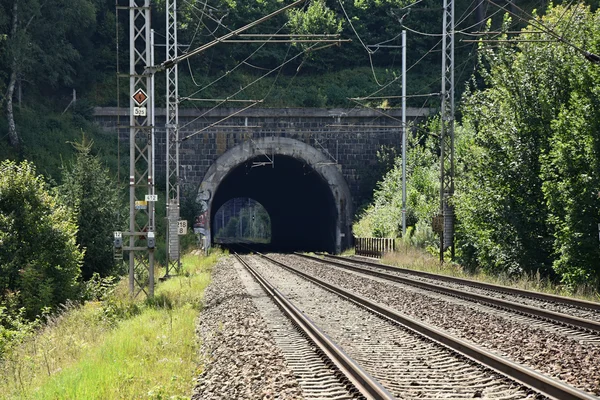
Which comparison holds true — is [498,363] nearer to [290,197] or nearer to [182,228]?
[182,228]

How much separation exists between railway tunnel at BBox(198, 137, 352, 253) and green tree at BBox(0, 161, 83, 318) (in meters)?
22.1

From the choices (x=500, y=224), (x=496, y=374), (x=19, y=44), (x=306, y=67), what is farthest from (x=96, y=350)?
(x=306, y=67)

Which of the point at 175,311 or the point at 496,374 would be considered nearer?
the point at 496,374

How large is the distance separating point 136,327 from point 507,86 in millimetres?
14206

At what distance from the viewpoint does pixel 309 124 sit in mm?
44250

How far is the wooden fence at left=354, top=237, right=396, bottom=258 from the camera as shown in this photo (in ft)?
114

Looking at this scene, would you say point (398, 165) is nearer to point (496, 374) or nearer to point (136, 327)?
point (136, 327)

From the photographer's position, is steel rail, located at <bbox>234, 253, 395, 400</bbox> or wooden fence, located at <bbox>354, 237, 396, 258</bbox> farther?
wooden fence, located at <bbox>354, 237, 396, 258</bbox>

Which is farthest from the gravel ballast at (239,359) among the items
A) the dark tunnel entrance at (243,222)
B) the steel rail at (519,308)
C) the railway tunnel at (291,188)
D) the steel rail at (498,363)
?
the dark tunnel entrance at (243,222)

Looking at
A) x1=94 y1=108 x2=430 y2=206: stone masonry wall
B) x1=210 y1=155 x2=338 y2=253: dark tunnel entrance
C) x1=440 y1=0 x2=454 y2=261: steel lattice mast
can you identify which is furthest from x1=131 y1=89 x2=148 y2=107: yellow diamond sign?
x1=94 y1=108 x2=430 y2=206: stone masonry wall

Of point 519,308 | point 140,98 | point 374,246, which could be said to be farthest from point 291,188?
point 519,308

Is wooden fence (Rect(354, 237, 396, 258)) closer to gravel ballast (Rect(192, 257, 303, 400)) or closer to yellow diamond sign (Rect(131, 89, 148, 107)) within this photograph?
yellow diamond sign (Rect(131, 89, 148, 107))

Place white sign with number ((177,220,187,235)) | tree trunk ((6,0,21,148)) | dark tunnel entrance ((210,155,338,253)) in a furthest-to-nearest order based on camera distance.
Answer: dark tunnel entrance ((210,155,338,253))
tree trunk ((6,0,21,148))
white sign with number ((177,220,187,235))

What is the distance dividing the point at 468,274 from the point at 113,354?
53.3 ft
